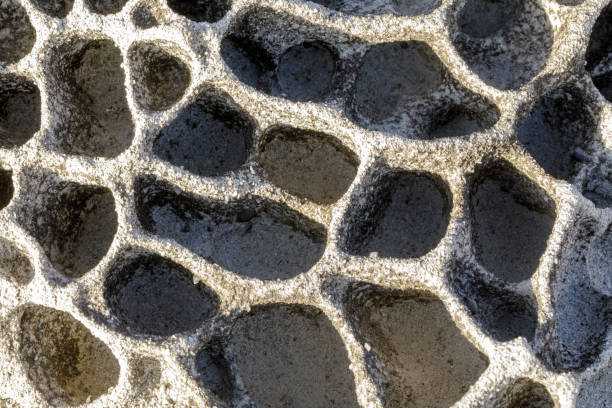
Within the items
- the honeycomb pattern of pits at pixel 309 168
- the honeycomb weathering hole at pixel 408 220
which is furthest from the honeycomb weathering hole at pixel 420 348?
the honeycomb pattern of pits at pixel 309 168

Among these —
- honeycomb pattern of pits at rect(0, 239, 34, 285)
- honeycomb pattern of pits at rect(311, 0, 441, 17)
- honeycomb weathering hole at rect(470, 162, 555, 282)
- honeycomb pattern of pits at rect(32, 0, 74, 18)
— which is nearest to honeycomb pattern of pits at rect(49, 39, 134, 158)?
honeycomb pattern of pits at rect(32, 0, 74, 18)

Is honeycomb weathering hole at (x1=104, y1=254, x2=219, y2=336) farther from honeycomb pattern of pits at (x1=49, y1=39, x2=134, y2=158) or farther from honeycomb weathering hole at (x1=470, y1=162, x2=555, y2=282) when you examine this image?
honeycomb weathering hole at (x1=470, y1=162, x2=555, y2=282)

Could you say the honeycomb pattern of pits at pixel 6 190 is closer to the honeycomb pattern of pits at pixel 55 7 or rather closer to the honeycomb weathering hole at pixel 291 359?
the honeycomb pattern of pits at pixel 55 7

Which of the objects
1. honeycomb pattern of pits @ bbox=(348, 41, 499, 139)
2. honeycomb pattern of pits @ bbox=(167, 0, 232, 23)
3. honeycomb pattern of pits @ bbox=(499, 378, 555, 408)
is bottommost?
honeycomb pattern of pits @ bbox=(499, 378, 555, 408)

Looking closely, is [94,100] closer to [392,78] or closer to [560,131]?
[392,78]

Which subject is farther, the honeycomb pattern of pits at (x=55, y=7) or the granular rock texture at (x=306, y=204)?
the honeycomb pattern of pits at (x=55, y=7)

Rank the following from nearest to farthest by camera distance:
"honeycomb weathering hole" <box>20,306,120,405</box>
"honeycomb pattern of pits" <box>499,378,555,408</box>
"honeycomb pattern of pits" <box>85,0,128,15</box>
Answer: "honeycomb pattern of pits" <box>499,378,555,408</box> → "honeycomb weathering hole" <box>20,306,120,405</box> → "honeycomb pattern of pits" <box>85,0,128,15</box>

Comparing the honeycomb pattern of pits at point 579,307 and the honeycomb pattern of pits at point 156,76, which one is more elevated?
the honeycomb pattern of pits at point 156,76
